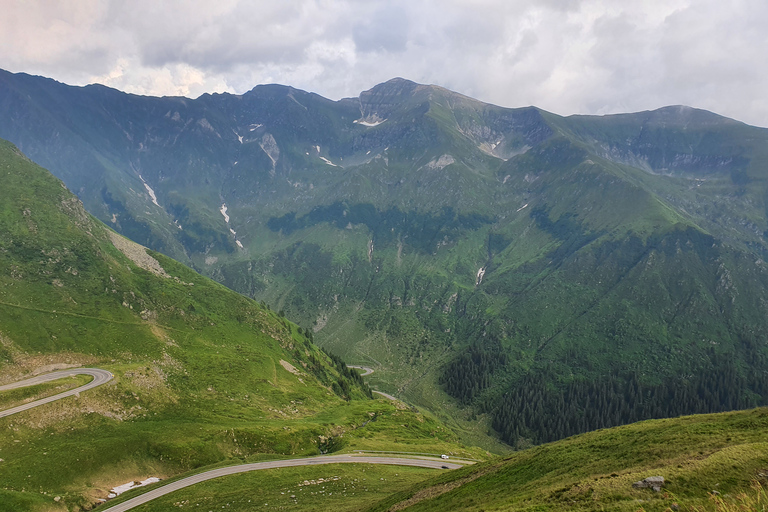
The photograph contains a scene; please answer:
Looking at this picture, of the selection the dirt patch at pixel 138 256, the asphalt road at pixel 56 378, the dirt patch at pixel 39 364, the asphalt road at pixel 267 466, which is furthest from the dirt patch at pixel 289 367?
the dirt patch at pixel 138 256

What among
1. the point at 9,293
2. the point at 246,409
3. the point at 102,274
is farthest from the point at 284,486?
the point at 102,274

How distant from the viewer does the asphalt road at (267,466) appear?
223 feet

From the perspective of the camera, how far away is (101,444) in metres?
80.6

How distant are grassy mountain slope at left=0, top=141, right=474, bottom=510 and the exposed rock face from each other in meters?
79.9

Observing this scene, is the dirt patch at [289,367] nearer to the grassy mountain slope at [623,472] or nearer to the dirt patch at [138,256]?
the dirt patch at [138,256]

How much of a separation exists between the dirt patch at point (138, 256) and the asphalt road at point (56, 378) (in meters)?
74.7

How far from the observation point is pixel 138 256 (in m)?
178

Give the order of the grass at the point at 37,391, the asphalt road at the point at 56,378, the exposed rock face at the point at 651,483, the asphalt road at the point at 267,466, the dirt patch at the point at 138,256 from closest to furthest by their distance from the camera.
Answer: the exposed rock face at the point at 651,483
the asphalt road at the point at 267,466
the asphalt road at the point at 56,378
the grass at the point at 37,391
the dirt patch at the point at 138,256

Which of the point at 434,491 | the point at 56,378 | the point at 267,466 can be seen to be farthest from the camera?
the point at 56,378

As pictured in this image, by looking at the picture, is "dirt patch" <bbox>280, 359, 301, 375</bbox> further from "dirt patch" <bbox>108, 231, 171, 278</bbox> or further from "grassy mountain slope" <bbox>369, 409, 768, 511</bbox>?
"grassy mountain slope" <bbox>369, 409, 768, 511</bbox>

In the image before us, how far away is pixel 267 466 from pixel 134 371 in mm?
53638

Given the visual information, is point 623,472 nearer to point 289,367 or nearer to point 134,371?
point 134,371

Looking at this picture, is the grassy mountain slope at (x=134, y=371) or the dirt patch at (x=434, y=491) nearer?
the dirt patch at (x=434, y=491)

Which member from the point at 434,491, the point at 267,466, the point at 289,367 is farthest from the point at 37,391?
the point at 434,491
